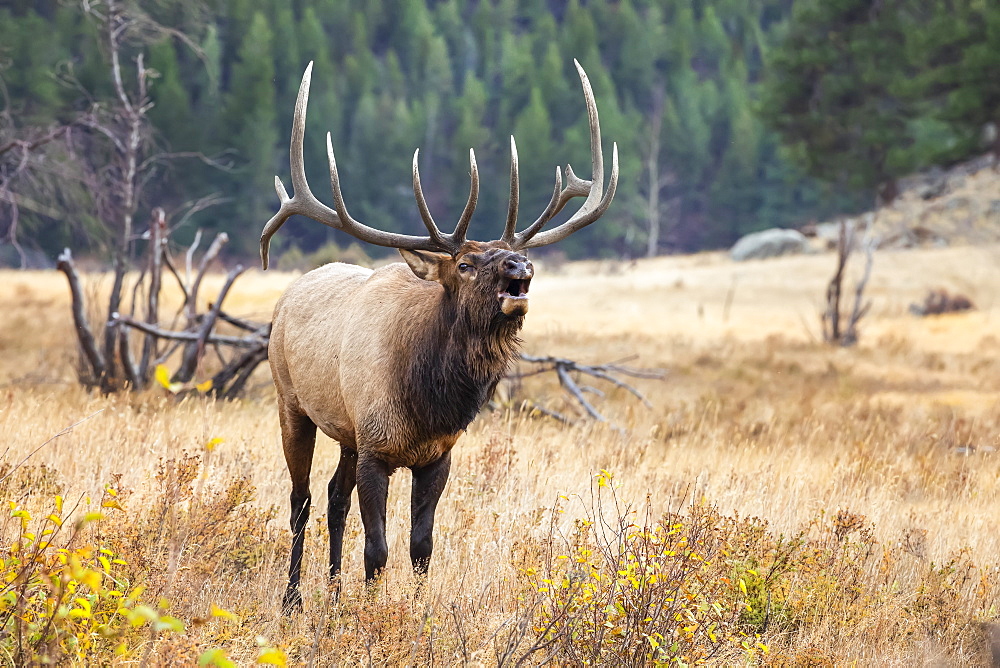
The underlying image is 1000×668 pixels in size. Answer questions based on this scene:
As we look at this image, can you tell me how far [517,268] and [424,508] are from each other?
1.20 metres

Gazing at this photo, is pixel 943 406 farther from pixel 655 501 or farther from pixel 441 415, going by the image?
pixel 441 415

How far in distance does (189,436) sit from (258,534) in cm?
231

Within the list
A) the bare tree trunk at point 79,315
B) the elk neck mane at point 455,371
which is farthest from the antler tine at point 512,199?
the bare tree trunk at point 79,315

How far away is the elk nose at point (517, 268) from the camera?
4.28 m

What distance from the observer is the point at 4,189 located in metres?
9.65

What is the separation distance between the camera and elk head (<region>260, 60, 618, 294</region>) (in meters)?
4.41

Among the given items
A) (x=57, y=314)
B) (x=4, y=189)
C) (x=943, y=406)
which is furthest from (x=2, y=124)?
(x=943, y=406)

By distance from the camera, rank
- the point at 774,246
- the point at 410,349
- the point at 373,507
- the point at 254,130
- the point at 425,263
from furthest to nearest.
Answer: the point at 254,130 → the point at 774,246 → the point at 425,263 → the point at 410,349 → the point at 373,507

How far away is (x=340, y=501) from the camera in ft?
16.9

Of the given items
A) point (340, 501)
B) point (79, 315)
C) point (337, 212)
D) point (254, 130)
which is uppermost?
point (254, 130)

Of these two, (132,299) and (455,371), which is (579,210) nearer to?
Result: (455,371)

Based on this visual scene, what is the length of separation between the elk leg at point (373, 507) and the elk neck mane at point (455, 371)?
0.83 feet

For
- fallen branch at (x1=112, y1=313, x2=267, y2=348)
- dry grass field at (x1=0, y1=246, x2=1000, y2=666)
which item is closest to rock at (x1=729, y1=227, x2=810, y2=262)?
dry grass field at (x1=0, y1=246, x2=1000, y2=666)

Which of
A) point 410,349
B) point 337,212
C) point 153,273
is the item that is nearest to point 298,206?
point 337,212
